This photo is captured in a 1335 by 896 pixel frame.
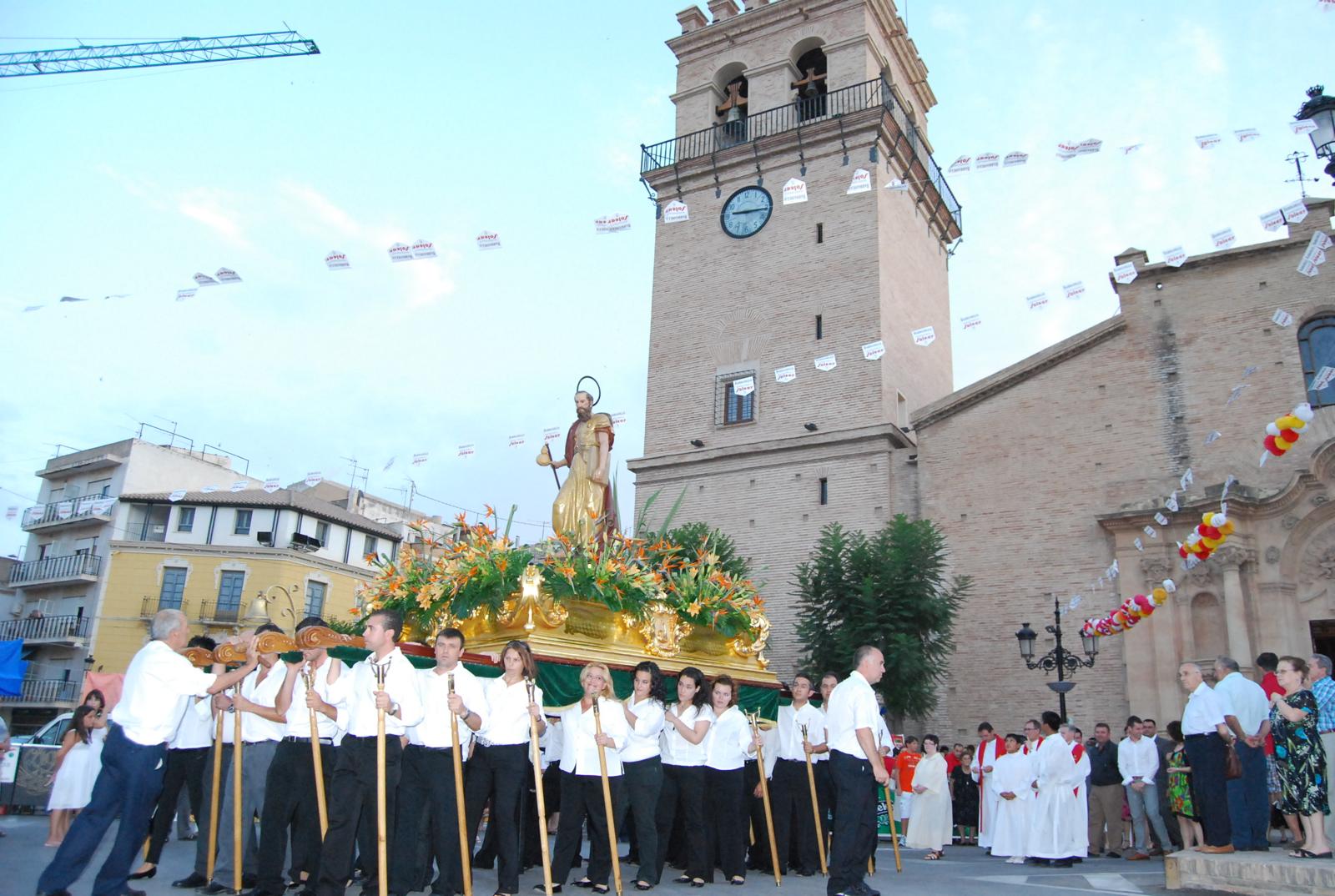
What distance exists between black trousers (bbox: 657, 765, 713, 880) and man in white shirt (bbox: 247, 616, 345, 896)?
2818mm

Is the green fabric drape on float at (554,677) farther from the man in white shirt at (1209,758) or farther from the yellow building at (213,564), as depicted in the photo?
the yellow building at (213,564)

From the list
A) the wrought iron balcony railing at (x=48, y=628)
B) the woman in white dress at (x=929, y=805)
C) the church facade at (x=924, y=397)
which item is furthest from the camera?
the wrought iron balcony railing at (x=48, y=628)

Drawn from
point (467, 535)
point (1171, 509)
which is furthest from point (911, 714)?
point (467, 535)

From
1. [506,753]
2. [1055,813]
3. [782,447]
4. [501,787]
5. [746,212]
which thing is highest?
[746,212]

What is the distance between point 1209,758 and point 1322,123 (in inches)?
217

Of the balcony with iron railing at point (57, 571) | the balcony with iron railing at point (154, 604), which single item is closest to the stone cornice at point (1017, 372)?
the balcony with iron railing at point (154, 604)

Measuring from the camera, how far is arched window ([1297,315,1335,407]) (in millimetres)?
19766

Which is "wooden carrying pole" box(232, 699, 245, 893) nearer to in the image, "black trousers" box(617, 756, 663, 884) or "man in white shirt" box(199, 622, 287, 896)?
"man in white shirt" box(199, 622, 287, 896)

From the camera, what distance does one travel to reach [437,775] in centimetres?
729

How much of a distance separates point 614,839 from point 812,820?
2.93 meters

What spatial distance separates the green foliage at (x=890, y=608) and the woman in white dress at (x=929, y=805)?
3501 mm

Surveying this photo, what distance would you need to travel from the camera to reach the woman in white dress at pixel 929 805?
14.0 metres

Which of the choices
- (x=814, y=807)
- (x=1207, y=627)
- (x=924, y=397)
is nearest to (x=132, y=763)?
(x=814, y=807)

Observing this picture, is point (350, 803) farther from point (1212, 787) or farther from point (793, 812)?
point (1212, 787)
